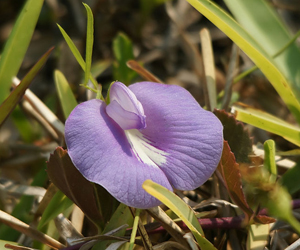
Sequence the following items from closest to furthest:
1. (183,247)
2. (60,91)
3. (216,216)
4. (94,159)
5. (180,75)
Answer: (94,159), (183,247), (216,216), (60,91), (180,75)

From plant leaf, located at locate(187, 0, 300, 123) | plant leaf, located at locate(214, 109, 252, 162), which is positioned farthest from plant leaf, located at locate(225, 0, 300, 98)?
plant leaf, located at locate(214, 109, 252, 162)

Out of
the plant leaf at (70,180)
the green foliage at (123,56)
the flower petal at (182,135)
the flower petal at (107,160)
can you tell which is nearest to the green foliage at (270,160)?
the flower petal at (182,135)

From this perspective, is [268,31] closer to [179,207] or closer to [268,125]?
[268,125]

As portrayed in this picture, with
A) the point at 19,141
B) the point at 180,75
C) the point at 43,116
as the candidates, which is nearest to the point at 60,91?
the point at 43,116

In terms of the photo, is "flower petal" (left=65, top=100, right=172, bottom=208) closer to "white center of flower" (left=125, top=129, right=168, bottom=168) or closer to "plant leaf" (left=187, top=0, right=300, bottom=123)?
"white center of flower" (left=125, top=129, right=168, bottom=168)

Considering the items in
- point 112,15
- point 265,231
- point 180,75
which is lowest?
point 265,231

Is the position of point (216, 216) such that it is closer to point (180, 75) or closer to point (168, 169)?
point (168, 169)

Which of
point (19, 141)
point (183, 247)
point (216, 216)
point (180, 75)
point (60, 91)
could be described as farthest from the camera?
point (180, 75)
